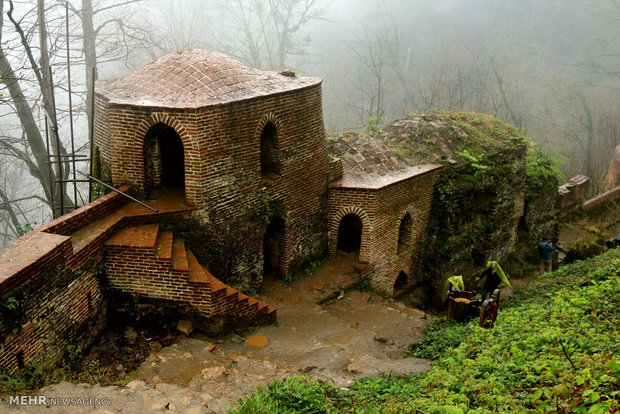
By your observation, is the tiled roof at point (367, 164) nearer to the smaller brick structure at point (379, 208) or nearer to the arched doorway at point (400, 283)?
the smaller brick structure at point (379, 208)

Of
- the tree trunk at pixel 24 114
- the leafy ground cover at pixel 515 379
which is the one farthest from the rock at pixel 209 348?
the tree trunk at pixel 24 114

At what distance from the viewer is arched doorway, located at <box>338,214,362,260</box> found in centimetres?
1397

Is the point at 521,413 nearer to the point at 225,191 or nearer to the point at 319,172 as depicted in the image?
the point at 225,191

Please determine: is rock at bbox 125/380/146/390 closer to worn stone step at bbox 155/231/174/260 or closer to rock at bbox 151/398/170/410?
rock at bbox 151/398/170/410

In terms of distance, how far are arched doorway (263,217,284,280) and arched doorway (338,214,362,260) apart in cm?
265

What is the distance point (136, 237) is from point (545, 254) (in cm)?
1364

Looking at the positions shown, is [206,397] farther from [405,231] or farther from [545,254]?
[545,254]

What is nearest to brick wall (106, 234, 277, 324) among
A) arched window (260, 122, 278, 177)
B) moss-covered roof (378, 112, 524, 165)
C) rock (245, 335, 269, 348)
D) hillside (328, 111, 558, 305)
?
rock (245, 335, 269, 348)

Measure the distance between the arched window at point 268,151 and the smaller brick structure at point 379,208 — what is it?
1.92 meters

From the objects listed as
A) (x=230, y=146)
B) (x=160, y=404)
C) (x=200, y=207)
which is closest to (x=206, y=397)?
(x=160, y=404)

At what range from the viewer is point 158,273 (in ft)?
28.3

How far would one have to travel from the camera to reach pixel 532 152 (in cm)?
1819

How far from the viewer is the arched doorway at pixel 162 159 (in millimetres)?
9781

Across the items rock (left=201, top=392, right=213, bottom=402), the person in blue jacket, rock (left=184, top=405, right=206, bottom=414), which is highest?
rock (left=184, top=405, right=206, bottom=414)
